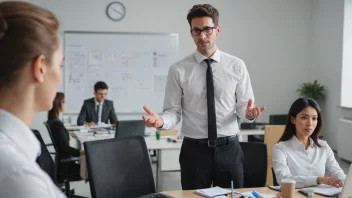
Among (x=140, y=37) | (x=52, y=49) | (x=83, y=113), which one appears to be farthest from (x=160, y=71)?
(x=52, y=49)

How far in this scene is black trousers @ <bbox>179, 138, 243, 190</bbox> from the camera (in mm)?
2428

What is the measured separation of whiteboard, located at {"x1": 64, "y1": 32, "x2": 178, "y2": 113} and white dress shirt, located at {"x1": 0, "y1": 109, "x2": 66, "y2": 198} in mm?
6309

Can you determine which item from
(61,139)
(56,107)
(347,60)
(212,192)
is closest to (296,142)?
(212,192)

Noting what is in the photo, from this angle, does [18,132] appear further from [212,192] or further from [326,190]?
[326,190]

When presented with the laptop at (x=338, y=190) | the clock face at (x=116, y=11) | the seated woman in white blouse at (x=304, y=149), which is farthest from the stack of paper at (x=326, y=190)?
the clock face at (x=116, y=11)

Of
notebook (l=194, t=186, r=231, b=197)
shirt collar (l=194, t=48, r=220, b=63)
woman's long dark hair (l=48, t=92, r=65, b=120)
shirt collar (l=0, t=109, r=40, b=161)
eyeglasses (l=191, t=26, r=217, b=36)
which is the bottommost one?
notebook (l=194, t=186, r=231, b=197)

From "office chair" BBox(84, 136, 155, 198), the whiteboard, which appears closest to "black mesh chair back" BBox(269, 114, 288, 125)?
the whiteboard

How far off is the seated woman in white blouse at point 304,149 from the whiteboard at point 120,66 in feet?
15.0

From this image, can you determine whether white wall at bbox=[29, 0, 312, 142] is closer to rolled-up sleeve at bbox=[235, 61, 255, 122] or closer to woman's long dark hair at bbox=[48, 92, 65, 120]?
woman's long dark hair at bbox=[48, 92, 65, 120]

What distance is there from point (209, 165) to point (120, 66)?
4.85 metres

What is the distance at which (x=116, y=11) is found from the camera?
7.05 metres

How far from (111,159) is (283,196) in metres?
0.93

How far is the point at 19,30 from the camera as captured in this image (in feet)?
2.44

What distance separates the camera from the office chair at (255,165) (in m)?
2.82
